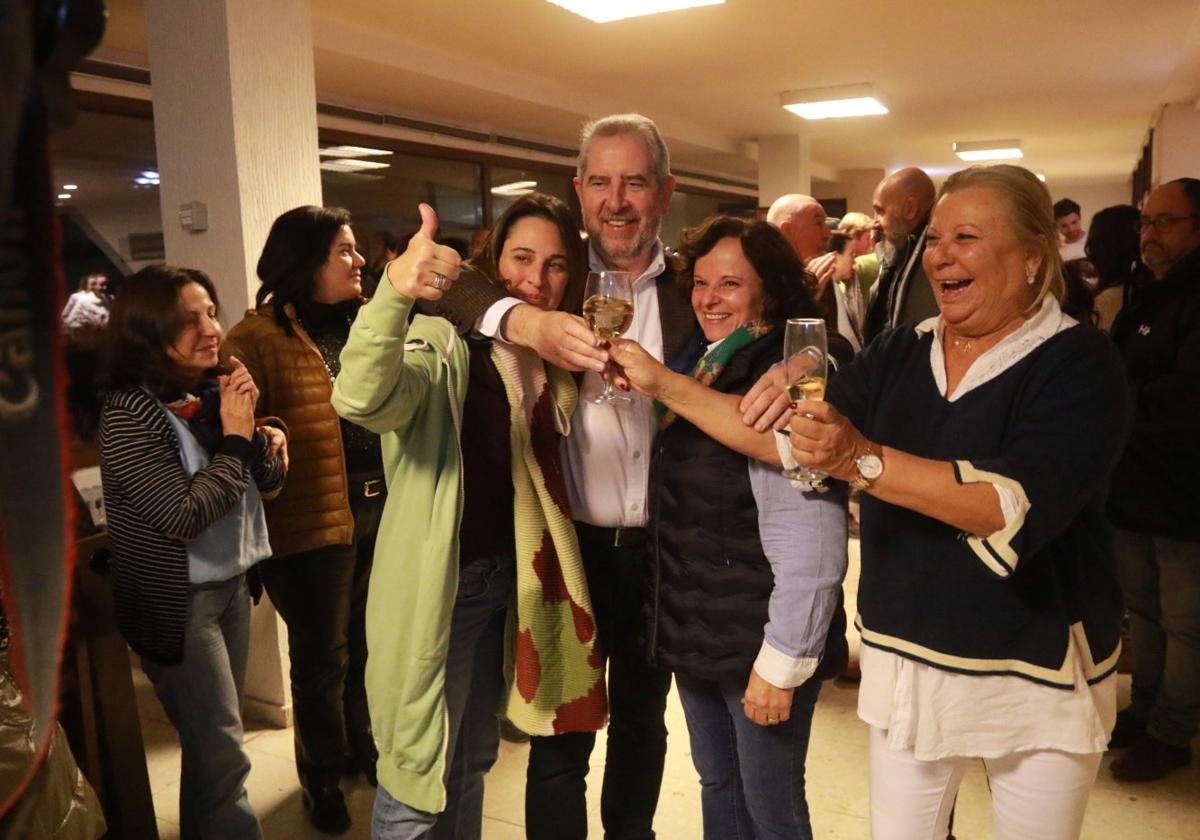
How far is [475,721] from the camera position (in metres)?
1.66

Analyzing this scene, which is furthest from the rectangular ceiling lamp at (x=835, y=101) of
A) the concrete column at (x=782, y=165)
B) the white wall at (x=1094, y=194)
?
the white wall at (x=1094, y=194)

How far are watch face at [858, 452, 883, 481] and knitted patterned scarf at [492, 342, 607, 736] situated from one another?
547 millimetres

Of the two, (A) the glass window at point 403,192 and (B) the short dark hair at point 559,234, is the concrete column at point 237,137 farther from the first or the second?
A: (A) the glass window at point 403,192

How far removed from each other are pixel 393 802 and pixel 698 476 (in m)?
0.80

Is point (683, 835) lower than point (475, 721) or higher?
lower

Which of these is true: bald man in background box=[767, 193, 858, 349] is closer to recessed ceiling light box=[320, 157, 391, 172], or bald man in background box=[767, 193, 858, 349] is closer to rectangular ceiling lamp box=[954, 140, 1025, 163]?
recessed ceiling light box=[320, 157, 391, 172]

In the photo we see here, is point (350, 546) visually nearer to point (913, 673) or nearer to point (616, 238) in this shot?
point (616, 238)

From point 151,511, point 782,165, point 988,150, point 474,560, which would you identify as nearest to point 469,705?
point 474,560

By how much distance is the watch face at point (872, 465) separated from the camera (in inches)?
48.6

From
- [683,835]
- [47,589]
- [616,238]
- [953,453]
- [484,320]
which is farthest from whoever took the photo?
[683,835]

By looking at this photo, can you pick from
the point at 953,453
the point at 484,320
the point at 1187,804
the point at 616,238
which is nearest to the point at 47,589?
the point at 484,320

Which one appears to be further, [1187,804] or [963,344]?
[1187,804]

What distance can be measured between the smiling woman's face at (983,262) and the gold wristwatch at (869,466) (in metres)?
0.29

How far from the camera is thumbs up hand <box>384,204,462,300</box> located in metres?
1.27
